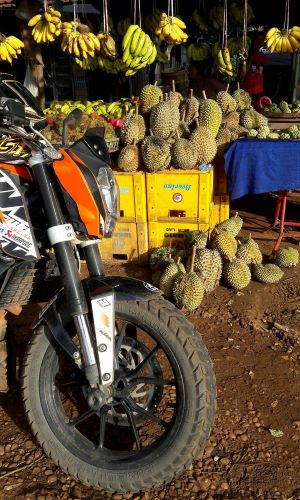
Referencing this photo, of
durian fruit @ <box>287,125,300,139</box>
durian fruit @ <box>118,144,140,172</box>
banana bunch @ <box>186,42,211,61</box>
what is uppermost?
banana bunch @ <box>186,42,211,61</box>

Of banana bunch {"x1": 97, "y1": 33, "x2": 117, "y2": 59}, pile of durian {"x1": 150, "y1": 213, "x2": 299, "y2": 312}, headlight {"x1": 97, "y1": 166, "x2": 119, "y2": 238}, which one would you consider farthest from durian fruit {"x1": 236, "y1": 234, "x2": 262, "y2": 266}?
banana bunch {"x1": 97, "y1": 33, "x2": 117, "y2": 59}

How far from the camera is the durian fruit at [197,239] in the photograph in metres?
4.17

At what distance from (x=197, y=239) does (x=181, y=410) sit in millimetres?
2495

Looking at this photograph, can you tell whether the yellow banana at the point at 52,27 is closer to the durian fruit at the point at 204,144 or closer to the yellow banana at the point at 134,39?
the yellow banana at the point at 134,39

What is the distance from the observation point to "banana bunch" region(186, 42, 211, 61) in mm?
8219

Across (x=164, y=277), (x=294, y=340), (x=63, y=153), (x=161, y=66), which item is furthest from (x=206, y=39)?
(x=63, y=153)

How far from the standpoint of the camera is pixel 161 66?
32.0 ft

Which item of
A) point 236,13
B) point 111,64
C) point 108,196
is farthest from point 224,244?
point 236,13

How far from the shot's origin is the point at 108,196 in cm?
188

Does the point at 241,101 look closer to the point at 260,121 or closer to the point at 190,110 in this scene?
the point at 260,121

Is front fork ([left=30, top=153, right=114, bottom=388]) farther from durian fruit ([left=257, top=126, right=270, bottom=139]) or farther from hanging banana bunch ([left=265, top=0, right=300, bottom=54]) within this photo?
hanging banana bunch ([left=265, top=0, right=300, bottom=54])

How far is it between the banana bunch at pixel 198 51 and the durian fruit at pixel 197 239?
16.7 ft

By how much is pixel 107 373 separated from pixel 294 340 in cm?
197

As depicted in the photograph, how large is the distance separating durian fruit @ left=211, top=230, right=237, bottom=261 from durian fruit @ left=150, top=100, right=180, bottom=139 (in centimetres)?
122
